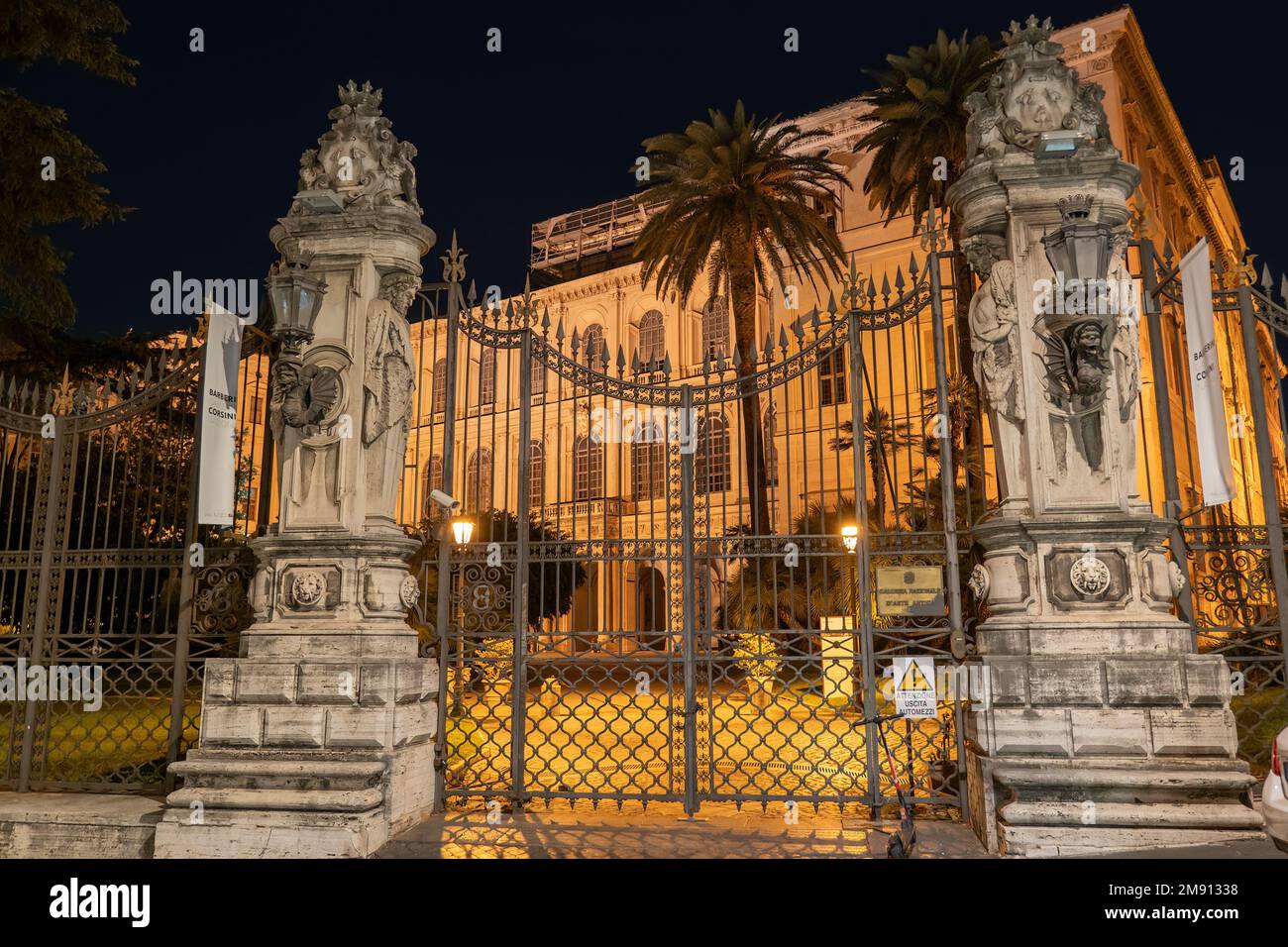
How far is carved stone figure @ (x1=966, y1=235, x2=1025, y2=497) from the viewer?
6771 millimetres

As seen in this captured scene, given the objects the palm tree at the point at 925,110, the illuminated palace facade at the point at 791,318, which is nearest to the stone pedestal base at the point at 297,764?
the illuminated palace facade at the point at 791,318

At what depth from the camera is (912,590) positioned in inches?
281

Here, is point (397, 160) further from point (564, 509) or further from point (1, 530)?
point (564, 509)

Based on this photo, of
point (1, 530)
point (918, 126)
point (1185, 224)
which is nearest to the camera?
point (1, 530)

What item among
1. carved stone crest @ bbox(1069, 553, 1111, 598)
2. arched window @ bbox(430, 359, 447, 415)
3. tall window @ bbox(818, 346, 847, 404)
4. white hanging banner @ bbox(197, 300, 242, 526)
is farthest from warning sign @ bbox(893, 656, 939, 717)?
white hanging banner @ bbox(197, 300, 242, 526)

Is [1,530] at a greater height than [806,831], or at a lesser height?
greater

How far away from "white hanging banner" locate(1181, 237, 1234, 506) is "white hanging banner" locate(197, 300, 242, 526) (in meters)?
7.69

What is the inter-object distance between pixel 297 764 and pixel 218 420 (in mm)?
3027

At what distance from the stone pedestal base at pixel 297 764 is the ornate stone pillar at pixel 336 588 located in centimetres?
1

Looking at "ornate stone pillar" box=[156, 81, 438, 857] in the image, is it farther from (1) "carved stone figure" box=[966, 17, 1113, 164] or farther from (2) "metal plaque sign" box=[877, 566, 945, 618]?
(1) "carved stone figure" box=[966, 17, 1113, 164]

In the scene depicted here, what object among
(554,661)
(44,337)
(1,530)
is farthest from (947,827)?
(44,337)

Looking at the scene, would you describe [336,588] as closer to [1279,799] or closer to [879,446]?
[879,446]

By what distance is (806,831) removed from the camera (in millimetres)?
6902

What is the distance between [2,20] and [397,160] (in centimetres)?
899
